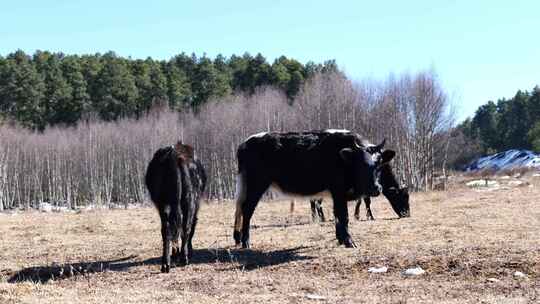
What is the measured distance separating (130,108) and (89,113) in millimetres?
4879

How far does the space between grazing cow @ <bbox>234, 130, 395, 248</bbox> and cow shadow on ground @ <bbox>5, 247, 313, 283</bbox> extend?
88 cm

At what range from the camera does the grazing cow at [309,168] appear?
465 inches

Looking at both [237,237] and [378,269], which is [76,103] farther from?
[378,269]

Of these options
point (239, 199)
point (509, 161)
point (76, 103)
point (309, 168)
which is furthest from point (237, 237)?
A: point (76, 103)

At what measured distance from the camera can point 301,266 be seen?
394 inches

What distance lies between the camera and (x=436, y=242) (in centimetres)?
1173

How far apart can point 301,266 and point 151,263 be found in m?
2.85

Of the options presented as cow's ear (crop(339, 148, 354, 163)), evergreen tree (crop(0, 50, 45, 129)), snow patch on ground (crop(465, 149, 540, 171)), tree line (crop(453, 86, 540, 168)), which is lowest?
cow's ear (crop(339, 148, 354, 163))

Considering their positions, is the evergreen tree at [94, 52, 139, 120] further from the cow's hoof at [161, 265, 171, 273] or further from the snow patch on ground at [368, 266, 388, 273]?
the snow patch on ground at [368, 266, 388, 273]

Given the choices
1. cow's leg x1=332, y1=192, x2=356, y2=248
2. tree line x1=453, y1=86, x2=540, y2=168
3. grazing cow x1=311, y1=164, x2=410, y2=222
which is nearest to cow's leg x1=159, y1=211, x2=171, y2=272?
cow's leg x1=332, y1=192, x2=356, y2=248

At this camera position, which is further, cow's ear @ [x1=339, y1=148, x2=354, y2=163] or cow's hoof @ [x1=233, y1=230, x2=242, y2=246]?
cow's hoof @ [x1=233, y1=230, x2=242, y2=246]

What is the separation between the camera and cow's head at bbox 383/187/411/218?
17172mm

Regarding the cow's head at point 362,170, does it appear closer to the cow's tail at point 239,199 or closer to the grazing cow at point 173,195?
the cow's tail at point 239,199

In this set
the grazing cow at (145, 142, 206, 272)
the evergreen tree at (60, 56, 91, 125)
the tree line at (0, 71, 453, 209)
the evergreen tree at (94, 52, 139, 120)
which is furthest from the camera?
the evergreen tree at (94, 52, 139, 120)
